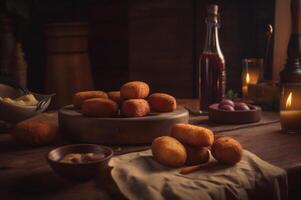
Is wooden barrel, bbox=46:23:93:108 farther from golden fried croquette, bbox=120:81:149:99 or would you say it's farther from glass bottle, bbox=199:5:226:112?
golden fried croquette, bbox=120:81:149:99

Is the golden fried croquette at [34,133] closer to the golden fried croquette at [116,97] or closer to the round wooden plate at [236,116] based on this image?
the golden fried croquette at [116,97]

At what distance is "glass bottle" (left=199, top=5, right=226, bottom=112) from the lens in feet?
5.47

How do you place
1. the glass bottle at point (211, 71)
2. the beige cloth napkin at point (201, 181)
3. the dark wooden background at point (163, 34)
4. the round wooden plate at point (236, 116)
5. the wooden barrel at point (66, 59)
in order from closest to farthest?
the beige cloth napkin at point (201, 181)
the round wooden plate at point (236, 116)
the glass bottle at point (211, 71)
the wooden barrel at point (66, 59)
the dark wooden background at point (163, 34)

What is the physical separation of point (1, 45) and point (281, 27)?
174cm

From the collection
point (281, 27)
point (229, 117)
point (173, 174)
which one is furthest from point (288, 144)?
point (281, 27)

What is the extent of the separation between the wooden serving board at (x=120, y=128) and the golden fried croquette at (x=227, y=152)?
25 cm

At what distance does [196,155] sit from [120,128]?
27 centimetres

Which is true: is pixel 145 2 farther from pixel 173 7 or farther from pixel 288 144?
pixel 288 144

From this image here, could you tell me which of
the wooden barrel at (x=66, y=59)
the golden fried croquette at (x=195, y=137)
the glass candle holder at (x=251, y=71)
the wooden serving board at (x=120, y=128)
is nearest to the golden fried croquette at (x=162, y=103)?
the wooden serving board at (x=120, y=128)

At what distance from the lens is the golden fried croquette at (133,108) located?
1215 mm

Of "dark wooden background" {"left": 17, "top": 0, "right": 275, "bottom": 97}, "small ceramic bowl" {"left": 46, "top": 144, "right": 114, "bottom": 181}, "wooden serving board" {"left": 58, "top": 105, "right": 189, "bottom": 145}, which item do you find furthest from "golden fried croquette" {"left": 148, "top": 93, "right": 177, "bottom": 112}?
"dark wooden background" {"left": 17, "top": 0, "right": 275, "bottom": 97}

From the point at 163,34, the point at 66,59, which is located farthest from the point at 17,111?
the point at 163,34

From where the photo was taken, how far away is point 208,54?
5.49ft

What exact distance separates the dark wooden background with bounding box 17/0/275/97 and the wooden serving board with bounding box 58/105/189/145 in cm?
189
